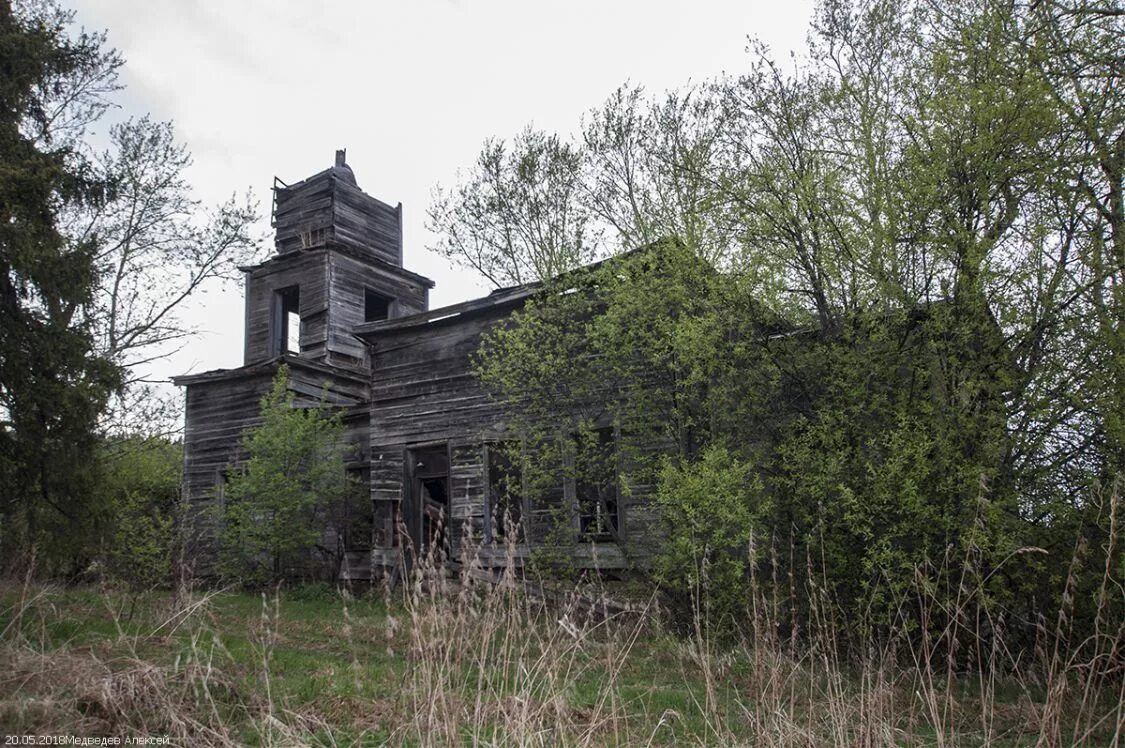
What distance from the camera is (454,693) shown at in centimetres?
513

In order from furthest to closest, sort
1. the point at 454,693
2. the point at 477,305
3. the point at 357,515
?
the point at 357,515
the point at 477,305
the point at 454,693

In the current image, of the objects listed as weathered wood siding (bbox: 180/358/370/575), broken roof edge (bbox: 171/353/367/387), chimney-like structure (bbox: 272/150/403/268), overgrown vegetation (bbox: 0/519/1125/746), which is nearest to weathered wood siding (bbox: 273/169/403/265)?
chimney-like structure (bbox: 272/150/403/268)

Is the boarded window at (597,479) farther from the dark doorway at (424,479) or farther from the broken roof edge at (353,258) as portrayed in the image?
the broken roof edge at (353,258)

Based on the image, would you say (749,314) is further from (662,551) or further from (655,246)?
(662,551)

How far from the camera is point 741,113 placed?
13.3m

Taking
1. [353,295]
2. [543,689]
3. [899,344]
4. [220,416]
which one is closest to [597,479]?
[899,344]

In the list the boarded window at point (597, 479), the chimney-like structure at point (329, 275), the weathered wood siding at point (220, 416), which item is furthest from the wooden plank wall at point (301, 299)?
the boarded window at point (597, 479)

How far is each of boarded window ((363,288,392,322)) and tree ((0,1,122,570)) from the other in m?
15.5

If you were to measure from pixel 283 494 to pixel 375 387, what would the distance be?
9.67 feet

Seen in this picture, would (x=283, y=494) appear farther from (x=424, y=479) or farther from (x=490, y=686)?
(x=490, y=686)

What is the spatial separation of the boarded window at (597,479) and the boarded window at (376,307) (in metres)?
12.9

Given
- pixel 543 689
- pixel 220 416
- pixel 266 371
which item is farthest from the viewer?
pixel 220 416

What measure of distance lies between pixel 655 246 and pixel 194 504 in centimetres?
1540

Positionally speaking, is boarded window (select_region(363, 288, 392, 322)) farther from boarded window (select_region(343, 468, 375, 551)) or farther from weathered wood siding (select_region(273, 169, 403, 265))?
boarded window (select_region(343, 468, 375, 551))
